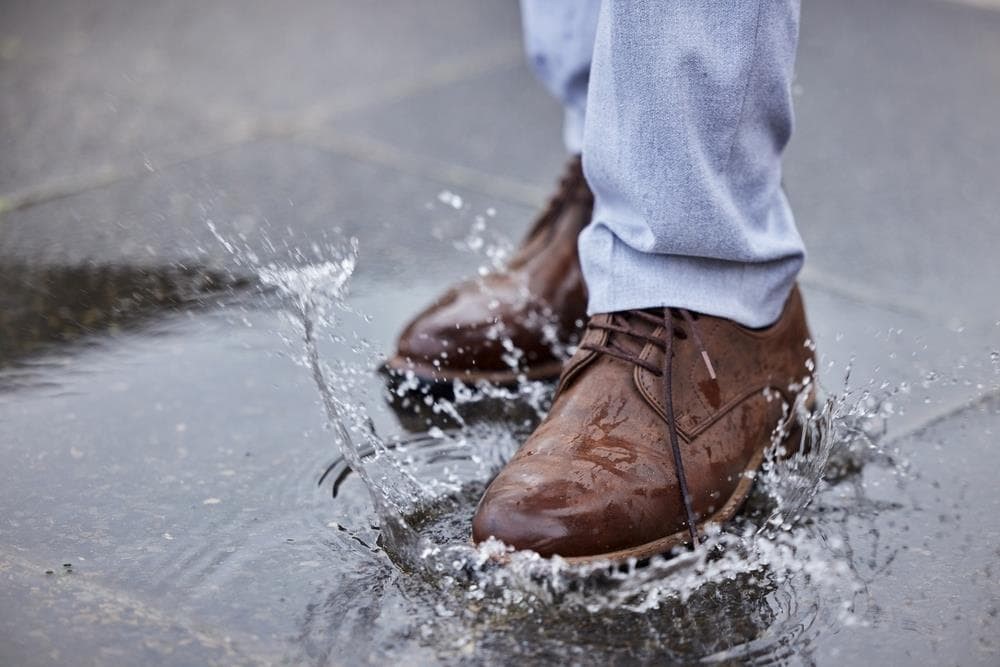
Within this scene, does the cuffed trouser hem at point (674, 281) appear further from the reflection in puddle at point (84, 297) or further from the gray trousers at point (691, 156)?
the reflection in puddle at point (84, 297)

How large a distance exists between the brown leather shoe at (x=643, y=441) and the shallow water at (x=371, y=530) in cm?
4

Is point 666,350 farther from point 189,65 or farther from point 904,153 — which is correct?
point 189,65

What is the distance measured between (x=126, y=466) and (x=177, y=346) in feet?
1.20

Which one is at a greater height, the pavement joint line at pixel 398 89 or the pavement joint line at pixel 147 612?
the pavement joint line at pixel 398 89

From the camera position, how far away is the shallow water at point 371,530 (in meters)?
1.21

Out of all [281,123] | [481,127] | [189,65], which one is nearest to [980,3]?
[481,127]

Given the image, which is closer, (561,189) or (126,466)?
(126,466)

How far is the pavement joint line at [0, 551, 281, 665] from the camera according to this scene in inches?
46.6

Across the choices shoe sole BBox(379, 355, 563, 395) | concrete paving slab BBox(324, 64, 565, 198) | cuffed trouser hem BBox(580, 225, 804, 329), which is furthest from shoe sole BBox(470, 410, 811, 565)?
concrete paving slab BBox(324, 64, 565, 198)

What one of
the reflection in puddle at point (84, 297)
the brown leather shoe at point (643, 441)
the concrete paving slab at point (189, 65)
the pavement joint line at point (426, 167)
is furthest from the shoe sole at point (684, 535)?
the concrete paving slab at point (189, 65)

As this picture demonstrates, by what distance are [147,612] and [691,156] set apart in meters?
0.79

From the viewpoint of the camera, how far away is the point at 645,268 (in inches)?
57.2

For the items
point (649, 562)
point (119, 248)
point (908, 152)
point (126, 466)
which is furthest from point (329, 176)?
point (649, 562)

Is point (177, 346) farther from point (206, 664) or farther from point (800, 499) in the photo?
point (800, 499)
